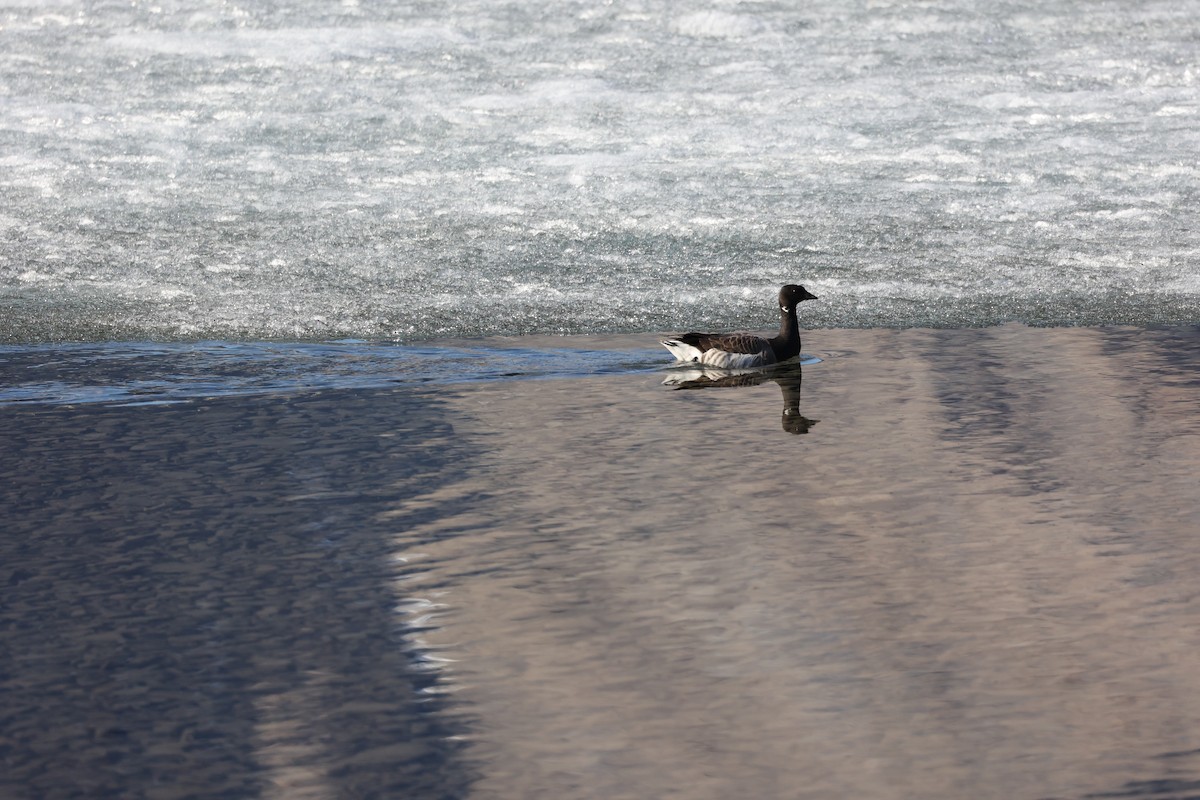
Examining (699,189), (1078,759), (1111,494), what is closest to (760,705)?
(1078,759)

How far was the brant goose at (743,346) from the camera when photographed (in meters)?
6.61

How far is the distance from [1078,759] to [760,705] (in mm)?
627

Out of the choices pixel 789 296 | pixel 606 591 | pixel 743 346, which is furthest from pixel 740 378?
pixel 606 591

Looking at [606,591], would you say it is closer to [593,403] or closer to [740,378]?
[593,403]

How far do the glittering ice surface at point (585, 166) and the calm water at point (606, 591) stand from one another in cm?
166

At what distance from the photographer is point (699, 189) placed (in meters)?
9.71

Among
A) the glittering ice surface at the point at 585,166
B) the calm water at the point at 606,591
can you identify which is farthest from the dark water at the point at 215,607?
the glittering ice surface at the point at 585,166

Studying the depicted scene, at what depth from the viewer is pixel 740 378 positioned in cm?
669

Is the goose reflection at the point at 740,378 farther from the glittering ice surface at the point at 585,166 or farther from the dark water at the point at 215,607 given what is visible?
the dark water at the point at 215,607

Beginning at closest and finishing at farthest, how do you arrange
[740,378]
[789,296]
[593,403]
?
[593,403] < [740,378] < [789,296]

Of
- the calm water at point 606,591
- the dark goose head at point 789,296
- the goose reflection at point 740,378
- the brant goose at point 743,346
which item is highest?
the dark goose head at point 789,296

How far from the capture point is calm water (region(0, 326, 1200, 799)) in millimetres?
3178

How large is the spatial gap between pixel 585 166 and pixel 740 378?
3.67 m

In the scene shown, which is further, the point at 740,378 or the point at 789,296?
the point at 789,296
